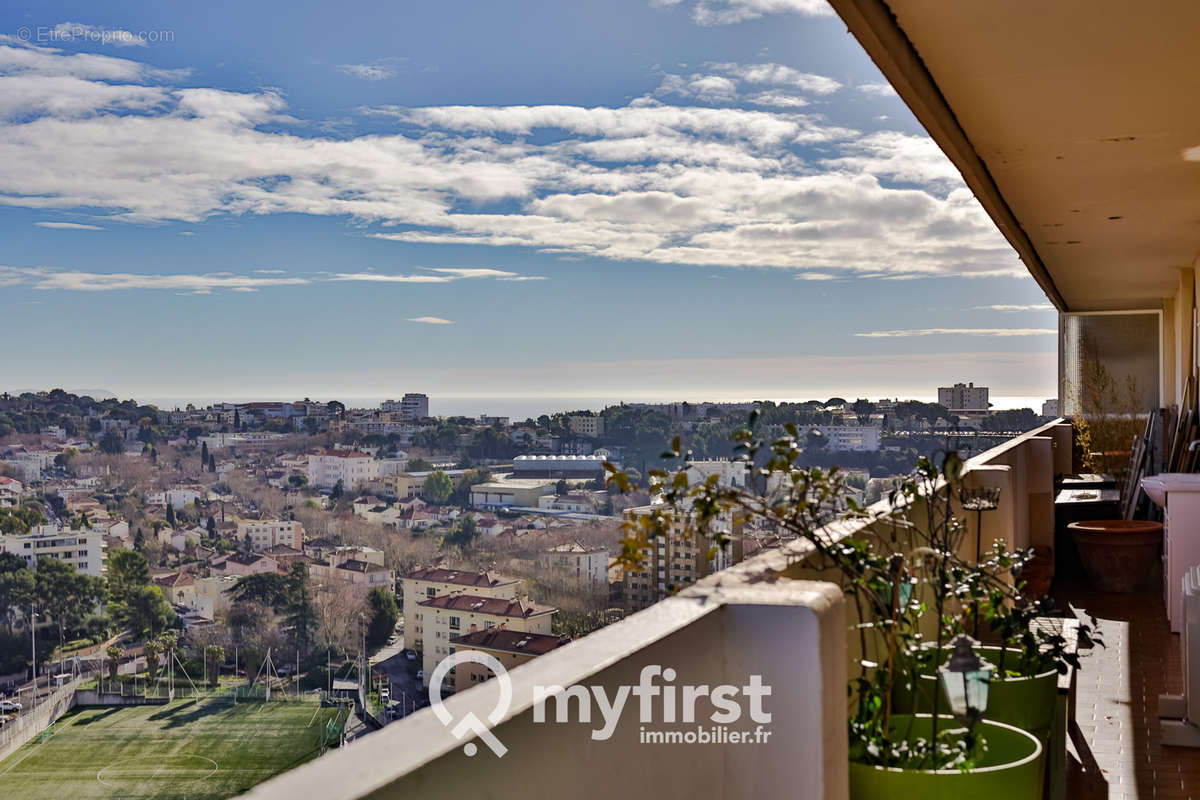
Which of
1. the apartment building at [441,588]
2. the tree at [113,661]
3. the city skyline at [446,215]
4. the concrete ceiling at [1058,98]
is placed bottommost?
the tree at [113,661]

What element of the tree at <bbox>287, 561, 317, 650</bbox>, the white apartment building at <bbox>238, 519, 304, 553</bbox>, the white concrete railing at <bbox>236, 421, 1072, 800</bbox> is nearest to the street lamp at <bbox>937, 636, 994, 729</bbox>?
the white concrete railing at <bbox>236, 421, 1072, 800</bbox>

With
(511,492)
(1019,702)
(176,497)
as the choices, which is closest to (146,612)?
(176,497)

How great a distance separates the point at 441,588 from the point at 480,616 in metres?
2.41

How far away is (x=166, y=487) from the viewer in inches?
523

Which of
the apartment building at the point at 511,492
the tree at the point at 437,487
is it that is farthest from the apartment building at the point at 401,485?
the apartment building at the point at 511,492

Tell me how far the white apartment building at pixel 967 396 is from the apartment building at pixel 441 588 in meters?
2.65

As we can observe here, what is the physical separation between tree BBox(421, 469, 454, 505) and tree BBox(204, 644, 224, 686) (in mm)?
3376

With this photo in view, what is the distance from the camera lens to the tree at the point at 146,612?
12609mm

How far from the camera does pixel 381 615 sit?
10141 millimetres

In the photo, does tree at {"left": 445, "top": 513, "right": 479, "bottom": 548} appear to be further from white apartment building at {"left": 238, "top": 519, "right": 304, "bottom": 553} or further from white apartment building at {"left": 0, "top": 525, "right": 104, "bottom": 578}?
white apartment building at {"left": 0, "top": 525, "right": 104, "bottom": 578}

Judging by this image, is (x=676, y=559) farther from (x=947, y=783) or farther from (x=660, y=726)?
(x=660, y=726)

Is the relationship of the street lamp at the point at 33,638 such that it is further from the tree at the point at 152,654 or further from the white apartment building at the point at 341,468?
the white apartment building at the point at 341,468

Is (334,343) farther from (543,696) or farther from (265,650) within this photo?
(543,696)

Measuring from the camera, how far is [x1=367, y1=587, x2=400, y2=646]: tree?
9469 millimetres
